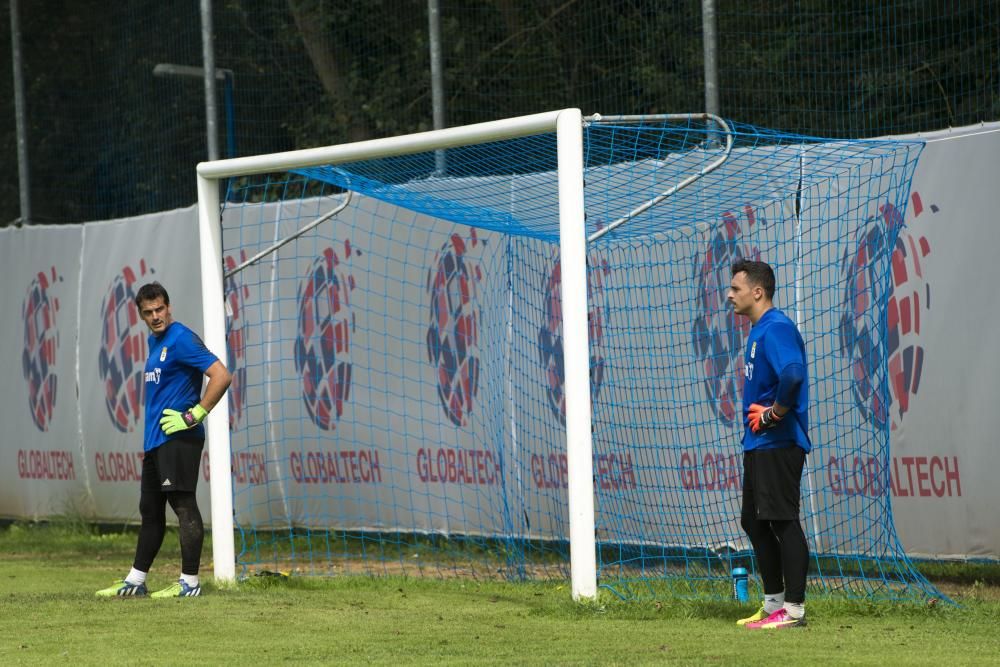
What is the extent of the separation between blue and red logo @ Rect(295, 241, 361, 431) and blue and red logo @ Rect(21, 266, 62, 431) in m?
3.17

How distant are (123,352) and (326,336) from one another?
2.28 meters

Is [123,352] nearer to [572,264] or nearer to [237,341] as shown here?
[237,341]

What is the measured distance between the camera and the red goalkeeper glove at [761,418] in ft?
22.2

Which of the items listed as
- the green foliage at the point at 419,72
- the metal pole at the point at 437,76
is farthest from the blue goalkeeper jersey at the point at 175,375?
the green foliage at the point at 419,72

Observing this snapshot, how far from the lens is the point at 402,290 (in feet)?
36.6

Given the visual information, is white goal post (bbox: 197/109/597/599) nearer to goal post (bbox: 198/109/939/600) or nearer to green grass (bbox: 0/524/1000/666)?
goal post (bbox: 198/109/939/600)

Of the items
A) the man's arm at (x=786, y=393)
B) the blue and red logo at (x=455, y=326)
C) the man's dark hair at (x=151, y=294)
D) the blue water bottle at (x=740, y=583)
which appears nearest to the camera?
the man's arm at (x=786, y=393)

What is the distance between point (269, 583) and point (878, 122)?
188 inches

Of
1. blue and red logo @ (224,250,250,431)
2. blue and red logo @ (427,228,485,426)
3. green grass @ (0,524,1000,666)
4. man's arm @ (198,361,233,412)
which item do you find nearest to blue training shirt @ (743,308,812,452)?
green grass @ (0,524,1000,666)

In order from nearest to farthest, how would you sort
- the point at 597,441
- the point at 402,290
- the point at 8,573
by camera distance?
the point at 597,441, the point at 8,573, the point at 402,290

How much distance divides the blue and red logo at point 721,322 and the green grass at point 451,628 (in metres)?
1.56

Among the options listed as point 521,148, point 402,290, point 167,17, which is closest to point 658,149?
point 521,148

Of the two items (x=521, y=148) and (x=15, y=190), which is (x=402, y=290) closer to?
(x=521, y=148)

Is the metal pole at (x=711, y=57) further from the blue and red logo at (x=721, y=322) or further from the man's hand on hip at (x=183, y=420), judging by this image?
the man's hand on hip at (x=183, y=420)
